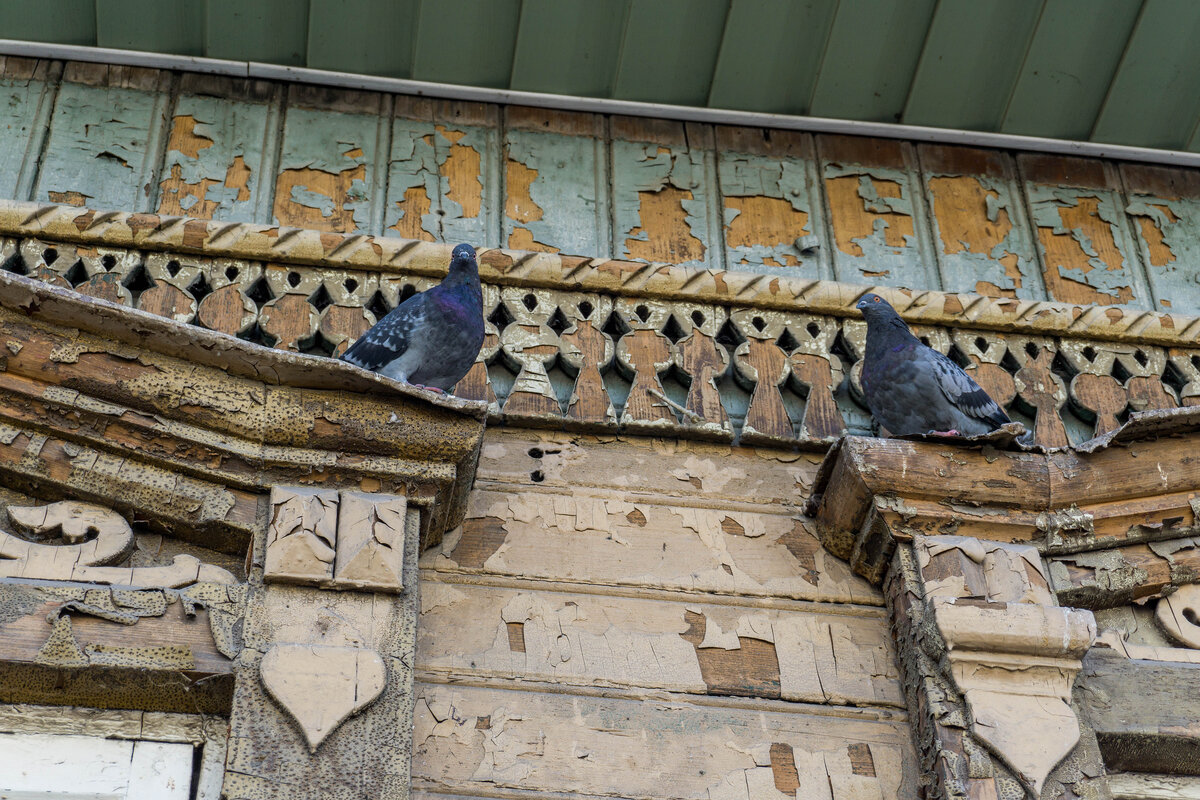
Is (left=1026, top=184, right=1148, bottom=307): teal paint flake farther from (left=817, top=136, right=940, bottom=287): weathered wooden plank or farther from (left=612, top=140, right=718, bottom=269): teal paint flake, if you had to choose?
(left=612, top=140, right=718, bottom=269): teal paint flake

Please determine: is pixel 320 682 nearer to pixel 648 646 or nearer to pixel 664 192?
pixel 648 646

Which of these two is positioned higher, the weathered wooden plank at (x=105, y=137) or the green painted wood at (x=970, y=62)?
the green painted wood at (x=970, y=62)

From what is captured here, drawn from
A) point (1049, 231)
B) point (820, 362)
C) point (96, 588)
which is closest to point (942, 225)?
point (1049, 231)

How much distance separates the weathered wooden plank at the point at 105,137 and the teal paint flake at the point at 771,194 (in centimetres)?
175

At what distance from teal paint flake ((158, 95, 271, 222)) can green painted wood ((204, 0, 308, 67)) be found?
0.50 feet

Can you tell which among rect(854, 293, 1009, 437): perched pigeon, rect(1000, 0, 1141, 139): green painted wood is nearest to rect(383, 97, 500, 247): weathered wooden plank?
rect(854, 293, 1009, 437): perched pigeon

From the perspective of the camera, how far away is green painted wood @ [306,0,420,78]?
15.0 feet

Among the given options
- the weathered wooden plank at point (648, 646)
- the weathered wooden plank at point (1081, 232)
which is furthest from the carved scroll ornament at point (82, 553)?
the weathered wooden plank at point (1081, 232)

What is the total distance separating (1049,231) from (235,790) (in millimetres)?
3154

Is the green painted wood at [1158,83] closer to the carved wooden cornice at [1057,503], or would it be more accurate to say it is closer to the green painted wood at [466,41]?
the carved wooden cornice at [1057,503]

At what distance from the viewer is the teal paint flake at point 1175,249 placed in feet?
15.4

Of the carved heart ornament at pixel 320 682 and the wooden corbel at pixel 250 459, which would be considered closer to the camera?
the carved heart ornament at pixel 320 682

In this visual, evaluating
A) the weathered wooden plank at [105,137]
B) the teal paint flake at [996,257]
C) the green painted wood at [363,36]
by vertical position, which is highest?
the green painted wood at [363,36]

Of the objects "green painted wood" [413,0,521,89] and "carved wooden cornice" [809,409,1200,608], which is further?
"green painted wood" [413,0,521,89]
